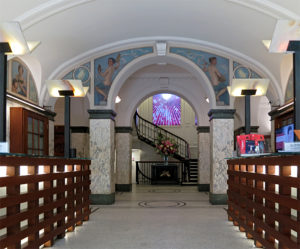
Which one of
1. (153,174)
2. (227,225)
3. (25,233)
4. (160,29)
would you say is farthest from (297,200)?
(153,174)

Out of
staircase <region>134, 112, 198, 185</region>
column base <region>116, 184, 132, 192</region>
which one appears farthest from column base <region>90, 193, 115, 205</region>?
staircase <region>134, 112, 198, 185</region>

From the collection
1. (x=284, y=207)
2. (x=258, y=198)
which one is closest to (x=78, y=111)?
(x=258, y=198)

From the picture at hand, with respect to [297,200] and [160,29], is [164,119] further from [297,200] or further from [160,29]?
[297,200]

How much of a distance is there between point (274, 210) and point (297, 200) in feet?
2.52

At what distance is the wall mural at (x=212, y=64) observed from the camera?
9852 millimetres

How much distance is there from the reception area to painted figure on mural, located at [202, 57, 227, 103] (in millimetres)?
25

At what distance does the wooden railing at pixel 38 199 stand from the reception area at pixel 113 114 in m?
0.02

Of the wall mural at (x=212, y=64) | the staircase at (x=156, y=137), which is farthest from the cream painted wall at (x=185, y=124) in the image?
the wall mural at (x=212, y=64)

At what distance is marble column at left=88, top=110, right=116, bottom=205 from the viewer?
966 cm

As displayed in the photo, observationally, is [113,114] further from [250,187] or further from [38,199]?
[38,199]

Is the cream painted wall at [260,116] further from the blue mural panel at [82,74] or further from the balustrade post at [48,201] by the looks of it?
the balustrade post at [48,201]

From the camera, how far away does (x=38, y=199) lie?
14.5 ft

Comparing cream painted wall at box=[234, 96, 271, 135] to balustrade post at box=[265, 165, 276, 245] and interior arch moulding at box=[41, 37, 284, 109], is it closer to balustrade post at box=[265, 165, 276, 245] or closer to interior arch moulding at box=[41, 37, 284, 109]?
interior arch moulding at box=[41, 37, 284, 109]

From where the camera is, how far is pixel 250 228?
507 cm
